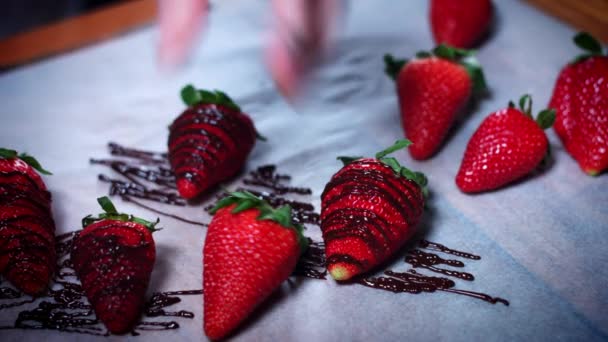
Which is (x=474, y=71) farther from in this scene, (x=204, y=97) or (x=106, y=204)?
(x=106, y=204)

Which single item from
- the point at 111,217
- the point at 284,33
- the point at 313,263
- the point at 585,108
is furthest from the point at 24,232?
the point at 585,108

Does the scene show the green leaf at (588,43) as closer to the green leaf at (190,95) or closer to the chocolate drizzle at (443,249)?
the chocolate drizzle at (443,249)

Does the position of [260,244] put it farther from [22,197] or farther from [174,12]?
[174,12]

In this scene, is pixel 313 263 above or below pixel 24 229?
below

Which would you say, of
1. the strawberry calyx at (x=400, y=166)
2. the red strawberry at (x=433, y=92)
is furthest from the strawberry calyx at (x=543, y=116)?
the strawberry calyx at (x=400, y=166)

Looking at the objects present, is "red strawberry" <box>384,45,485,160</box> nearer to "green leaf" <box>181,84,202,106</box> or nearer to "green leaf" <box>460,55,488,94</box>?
"green leaf" <box>460,55,488,94</box>

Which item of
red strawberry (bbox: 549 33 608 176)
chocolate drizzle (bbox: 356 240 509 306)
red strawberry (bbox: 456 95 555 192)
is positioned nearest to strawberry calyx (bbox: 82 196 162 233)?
chocolate drizzle (bbox: 356 240 509 306)

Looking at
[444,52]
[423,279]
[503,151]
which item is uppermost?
[444,52]
